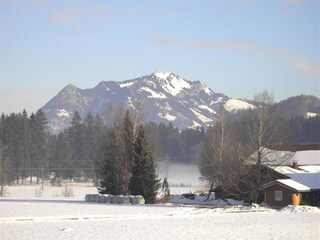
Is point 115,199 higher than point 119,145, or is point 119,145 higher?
point 119,145

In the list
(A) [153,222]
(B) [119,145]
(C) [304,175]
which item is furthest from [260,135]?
(A) [153,222]

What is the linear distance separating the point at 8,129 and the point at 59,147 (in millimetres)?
10325

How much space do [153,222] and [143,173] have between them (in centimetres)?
1627

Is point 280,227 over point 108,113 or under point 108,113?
under

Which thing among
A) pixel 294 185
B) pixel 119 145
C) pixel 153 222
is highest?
pixel 119 145

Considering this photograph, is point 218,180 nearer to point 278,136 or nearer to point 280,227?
point 278,136

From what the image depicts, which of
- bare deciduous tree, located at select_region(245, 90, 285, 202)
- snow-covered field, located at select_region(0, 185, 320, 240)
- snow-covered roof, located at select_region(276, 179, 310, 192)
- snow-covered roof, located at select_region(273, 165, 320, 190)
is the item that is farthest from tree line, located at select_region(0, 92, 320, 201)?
snow-covered field, located at select_region(0, 185, 320, 240)

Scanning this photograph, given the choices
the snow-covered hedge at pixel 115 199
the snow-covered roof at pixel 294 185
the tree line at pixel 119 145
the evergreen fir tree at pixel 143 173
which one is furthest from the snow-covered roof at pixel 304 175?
the snow-covered hedge at pixel 115 199

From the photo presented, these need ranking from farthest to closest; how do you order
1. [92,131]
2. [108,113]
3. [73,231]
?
[92,131], [108,113], [73,231]

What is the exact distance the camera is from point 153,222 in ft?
120

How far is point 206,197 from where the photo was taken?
6297 cm

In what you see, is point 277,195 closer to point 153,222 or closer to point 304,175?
point 304,175

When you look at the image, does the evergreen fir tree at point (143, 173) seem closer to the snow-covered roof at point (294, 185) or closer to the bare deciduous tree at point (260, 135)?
the bare deciduous tree at point (260, 135)

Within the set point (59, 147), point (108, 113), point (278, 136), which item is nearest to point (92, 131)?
point (59, 147)
